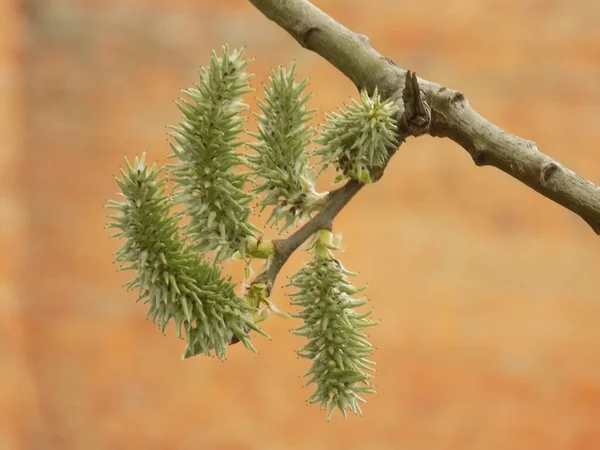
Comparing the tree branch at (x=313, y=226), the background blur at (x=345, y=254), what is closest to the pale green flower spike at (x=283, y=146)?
the tree branch at (x=313, y=226)

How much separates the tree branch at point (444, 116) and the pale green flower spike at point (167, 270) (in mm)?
105

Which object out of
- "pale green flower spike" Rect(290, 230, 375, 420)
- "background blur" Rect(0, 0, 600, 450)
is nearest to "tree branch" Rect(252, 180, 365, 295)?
"pale green flower spike" Rect(290, 230, 375, 420)

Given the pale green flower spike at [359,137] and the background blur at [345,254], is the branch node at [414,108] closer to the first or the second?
the pale green flower spike at [359,137]

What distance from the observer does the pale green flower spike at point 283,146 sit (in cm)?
35

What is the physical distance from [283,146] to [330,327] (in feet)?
0.26

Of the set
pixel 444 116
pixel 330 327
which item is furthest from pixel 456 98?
pixel 330 327

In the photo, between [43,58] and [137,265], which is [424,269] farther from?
[137,265]

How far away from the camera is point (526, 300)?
165 centimetres

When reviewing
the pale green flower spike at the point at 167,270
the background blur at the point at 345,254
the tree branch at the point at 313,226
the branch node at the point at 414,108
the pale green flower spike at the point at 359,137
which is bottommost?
the pale green flower spike at the point at 167,270

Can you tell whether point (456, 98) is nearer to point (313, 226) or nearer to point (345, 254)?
point (313, 226)

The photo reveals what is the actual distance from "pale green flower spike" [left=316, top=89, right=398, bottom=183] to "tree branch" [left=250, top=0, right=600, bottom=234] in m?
0.01

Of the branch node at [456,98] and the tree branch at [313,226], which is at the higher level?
the branch node at [456,98]

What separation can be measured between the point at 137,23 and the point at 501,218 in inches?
33.2

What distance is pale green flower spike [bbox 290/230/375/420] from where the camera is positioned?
0.35 meters
